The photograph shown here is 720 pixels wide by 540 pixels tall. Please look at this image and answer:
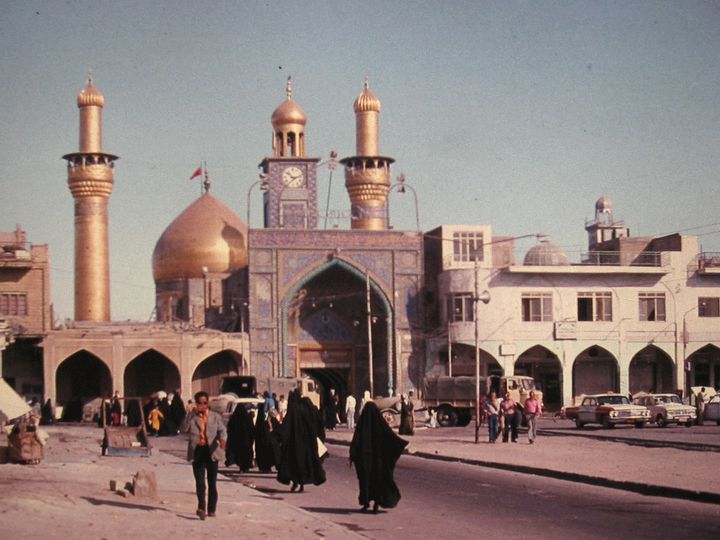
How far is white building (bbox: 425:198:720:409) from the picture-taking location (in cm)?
5166

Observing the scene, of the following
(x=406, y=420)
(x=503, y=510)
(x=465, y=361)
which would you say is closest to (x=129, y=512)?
(x=503, y=510)

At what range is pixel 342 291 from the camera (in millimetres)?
55750

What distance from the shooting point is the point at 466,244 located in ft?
177

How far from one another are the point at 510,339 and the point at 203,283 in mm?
17878

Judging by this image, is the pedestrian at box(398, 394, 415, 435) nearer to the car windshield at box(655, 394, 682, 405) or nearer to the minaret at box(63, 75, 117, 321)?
the car windshield at box(655, 394, 682, 405)

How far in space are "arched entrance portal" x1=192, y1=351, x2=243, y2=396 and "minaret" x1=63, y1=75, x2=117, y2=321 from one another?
5.18 meters

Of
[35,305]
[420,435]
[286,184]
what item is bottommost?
[420,435]

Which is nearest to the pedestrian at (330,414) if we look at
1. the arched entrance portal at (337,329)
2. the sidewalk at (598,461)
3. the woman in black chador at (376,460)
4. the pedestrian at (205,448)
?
the sidewalk at (598,461)

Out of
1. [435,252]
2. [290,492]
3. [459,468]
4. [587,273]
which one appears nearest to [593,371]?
[587,273]

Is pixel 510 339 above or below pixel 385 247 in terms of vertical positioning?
below

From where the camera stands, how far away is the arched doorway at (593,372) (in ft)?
175

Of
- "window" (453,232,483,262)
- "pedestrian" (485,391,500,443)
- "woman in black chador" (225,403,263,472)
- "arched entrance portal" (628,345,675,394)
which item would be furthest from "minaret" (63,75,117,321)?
"woman in black chador" (225,403,263,472)

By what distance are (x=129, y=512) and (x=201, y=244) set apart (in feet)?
164

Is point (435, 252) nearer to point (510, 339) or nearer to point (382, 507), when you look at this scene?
point (510, 339)
